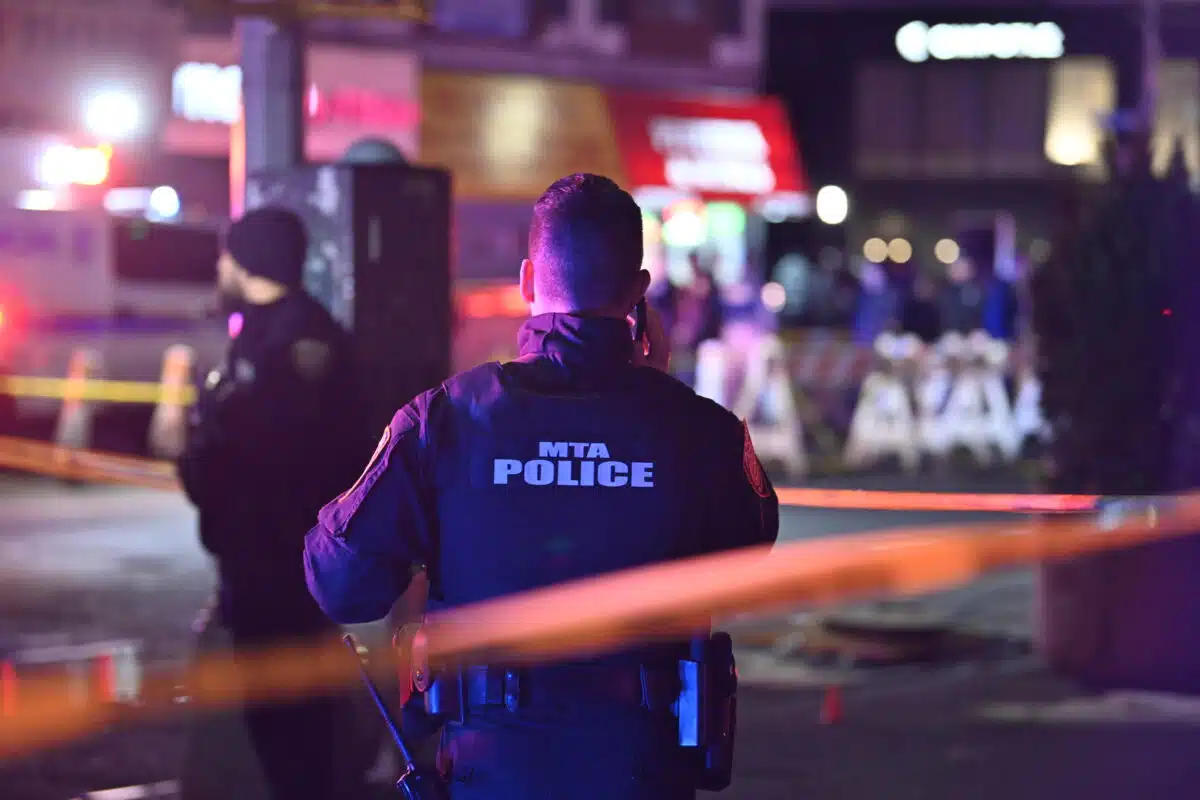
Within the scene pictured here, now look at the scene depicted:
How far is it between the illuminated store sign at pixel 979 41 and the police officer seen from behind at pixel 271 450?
4236 cm

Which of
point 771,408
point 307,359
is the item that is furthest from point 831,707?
point 771,408

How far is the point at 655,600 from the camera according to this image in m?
3.45

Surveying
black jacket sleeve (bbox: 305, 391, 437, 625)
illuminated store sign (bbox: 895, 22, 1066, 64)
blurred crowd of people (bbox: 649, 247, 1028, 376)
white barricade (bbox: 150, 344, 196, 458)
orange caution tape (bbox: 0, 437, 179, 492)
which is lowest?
A: orange caution tape (bbox: 0, 437, 179, 492)

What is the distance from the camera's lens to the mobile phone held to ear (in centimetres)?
335

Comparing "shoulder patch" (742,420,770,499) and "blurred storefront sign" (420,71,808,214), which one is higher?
"blurred storefront sign" (420,71,808,214)

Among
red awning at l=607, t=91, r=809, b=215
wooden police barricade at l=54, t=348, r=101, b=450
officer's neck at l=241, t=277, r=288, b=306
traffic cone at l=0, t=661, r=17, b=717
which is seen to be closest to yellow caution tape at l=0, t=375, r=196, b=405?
wooden police barricade at l=54, t=348, r=101, b=450

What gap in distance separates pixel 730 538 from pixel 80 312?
604 inches

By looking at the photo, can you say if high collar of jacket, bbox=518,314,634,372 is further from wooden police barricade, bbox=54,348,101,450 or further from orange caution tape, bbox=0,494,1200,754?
wooden police barricade, bbox=54,348,101,450

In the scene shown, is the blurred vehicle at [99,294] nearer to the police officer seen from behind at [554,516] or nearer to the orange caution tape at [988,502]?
the orange caution tape at [988,502]

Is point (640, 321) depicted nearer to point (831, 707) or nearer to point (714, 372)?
point (831, 707)

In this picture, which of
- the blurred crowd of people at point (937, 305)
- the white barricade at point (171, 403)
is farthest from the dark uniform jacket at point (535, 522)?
the blurred crowd of people at point (937, 305)

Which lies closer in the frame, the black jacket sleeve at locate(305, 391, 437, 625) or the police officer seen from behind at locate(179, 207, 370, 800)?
the black jacket sleeve at locate(305, 391, 437, 625)

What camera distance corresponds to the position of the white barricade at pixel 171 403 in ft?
56.9

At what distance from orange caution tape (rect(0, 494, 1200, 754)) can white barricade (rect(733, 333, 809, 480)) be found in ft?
12.8
